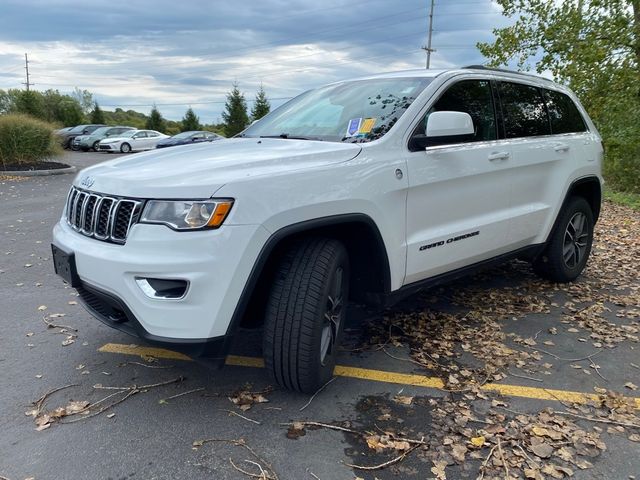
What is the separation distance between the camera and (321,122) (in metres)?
3.72

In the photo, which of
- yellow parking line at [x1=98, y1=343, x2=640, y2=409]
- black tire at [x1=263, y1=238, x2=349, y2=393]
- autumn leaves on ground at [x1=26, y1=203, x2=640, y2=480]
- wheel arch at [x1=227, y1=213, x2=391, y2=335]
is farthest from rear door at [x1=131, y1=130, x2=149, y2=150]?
black tire at [x1=263, y1=238, x2=349, y2=393]

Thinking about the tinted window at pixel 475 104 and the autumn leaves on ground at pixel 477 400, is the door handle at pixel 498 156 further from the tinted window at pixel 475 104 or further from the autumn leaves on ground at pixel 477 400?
the autumn leaves on ground at pixel 477 400

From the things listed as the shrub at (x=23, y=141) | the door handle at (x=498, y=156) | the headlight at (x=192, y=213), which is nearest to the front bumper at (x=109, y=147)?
the shrub at (x=23, y=141)

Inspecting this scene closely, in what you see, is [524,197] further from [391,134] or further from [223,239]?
[223,239]

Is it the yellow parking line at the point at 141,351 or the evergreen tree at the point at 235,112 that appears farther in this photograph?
the evergreen tree at the point at 235,112

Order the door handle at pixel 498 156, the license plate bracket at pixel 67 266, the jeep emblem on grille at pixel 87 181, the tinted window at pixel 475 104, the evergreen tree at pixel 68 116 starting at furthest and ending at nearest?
the evergreen tree at pixel 68 116, the door handle at pixel 498 156, the tinted window at pixel 475 104, the jeep emblem on grille at pixel 87 181, the license plate bracket at pixel 67 266

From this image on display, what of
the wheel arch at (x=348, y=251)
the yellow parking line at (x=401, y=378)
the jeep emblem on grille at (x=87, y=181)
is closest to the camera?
the wheel arch at (x=348, y=251)

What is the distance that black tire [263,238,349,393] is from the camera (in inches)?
106

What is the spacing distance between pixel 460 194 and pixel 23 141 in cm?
1643

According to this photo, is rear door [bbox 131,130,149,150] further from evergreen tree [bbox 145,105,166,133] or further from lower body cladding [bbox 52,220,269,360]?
lower body cladding [bbox 52,220,269,360]

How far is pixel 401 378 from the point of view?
3.27m

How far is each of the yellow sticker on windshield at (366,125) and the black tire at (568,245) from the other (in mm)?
2344

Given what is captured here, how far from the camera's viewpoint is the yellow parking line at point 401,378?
307 cm

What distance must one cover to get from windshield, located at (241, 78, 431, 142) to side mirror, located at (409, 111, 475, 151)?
8.2 inches
